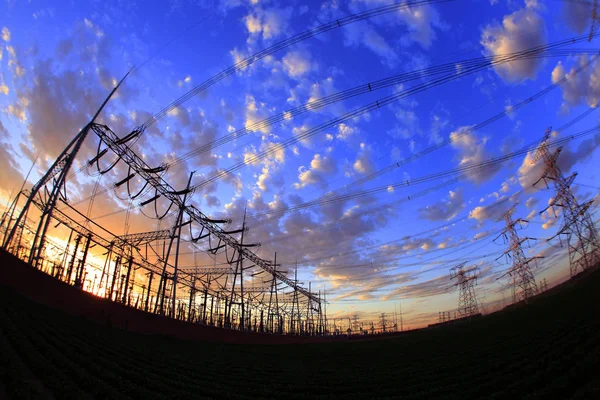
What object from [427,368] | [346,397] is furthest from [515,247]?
[346,397]

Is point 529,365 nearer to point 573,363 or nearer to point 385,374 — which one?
point 573,363

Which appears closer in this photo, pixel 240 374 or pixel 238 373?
pixel 240 374

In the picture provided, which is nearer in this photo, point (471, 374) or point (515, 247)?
point (471, 374)

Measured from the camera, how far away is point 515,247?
39656mm

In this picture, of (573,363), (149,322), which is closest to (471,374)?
(573,363)

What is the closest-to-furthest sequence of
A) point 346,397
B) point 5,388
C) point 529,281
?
point 5,388
point 346,397
point 529,281

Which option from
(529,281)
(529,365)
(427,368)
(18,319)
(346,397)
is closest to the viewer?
(346,397)

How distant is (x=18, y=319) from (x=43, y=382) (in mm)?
7094

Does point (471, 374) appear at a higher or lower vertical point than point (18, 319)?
lower

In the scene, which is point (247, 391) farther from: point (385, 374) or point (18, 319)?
point (18, 319)

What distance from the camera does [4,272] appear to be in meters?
12.7

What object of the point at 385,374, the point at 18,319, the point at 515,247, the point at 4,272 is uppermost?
the point at 515,247

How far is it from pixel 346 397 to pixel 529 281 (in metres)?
41.2

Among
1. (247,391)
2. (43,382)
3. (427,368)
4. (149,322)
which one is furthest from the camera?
(149,322)
